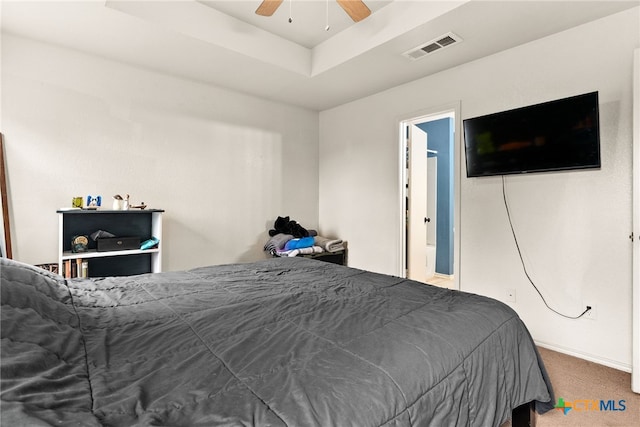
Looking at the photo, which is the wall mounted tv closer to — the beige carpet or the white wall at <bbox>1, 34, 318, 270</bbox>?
the beige carpet

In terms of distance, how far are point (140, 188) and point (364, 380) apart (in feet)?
10.3

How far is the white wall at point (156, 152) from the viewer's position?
2705 millimetres

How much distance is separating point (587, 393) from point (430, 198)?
3601 mm

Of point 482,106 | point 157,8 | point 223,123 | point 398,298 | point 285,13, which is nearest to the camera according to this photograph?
point 398,298

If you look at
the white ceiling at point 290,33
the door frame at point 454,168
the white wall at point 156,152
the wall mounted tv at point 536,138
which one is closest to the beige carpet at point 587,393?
the door frame at point 454,168

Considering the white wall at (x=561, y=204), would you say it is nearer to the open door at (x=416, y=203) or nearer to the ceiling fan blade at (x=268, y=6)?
the open door at (x=416, y=203)

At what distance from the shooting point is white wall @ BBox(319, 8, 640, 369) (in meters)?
2.35

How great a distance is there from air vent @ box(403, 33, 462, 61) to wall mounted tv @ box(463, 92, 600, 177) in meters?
0.69

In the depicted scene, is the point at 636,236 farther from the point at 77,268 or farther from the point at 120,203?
the point at 77,268

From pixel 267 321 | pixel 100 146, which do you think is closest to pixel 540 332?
pixel 267 321

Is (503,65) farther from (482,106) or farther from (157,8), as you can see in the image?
(157,8)

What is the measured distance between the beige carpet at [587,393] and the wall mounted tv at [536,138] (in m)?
1.46

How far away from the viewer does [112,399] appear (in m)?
0.75

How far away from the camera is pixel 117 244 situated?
9.34 feet
